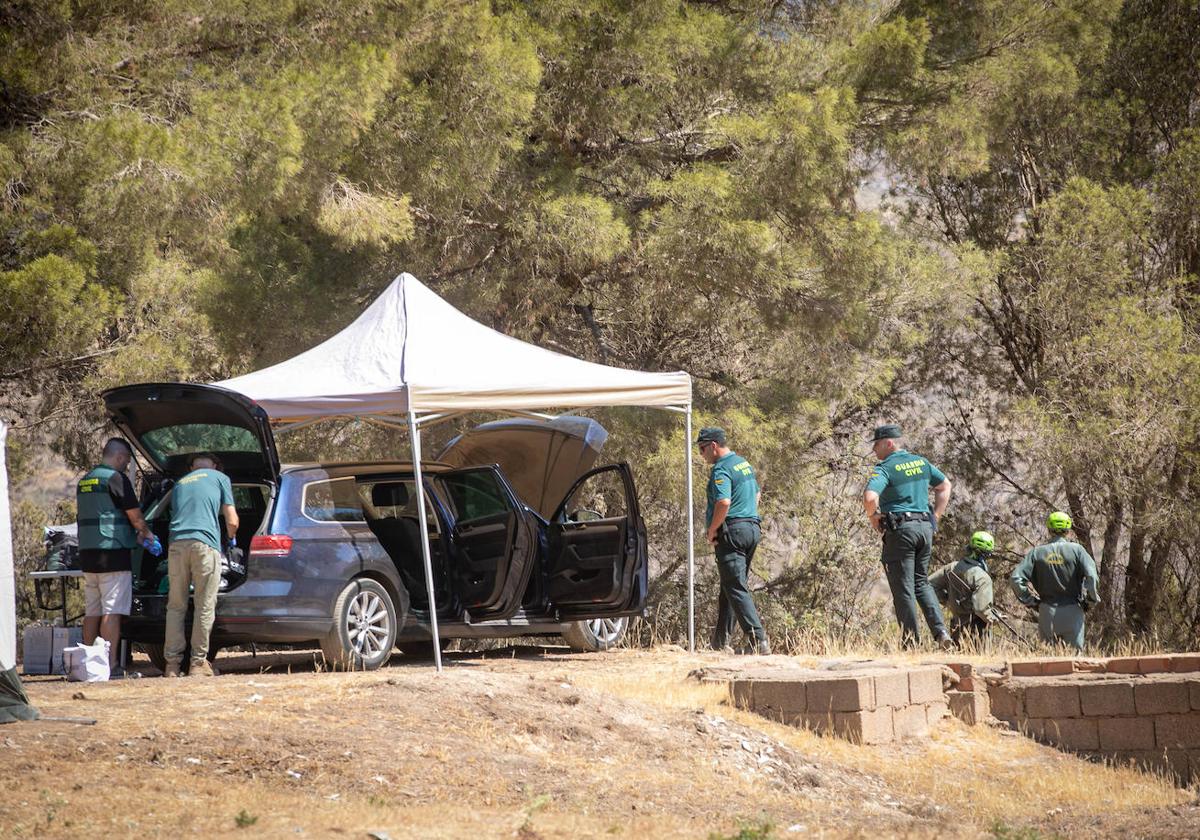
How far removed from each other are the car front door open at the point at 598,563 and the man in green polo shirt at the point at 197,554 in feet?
9.05

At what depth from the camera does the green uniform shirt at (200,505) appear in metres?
9.51

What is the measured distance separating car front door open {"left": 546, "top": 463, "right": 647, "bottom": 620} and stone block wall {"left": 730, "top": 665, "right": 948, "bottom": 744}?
6.04 ft

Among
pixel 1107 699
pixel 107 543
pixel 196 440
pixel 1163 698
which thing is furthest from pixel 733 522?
pixel 107 543

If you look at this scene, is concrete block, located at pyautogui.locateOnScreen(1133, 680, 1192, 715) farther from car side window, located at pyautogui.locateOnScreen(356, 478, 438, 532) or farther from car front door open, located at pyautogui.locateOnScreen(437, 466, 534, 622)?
car side window, located at pyautogui.locateOnScreen(356, 478, 438, 532)

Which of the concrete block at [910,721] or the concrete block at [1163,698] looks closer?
the concrete block at [910,721]

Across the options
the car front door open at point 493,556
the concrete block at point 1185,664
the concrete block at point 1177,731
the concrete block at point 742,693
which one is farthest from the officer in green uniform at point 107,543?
the concrete block at point 1185,664

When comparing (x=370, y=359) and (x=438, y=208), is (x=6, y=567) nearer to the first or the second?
(x=370, y=359)

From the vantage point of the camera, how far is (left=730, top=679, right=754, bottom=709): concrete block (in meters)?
9.48

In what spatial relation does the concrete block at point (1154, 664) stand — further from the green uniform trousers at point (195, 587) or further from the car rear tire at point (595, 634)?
the green uniform trousers at point (195, 587)

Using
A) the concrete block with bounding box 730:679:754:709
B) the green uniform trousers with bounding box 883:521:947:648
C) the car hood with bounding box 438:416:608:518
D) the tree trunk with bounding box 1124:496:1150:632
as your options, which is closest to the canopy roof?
the car hood with bounding box 438:416:608:518

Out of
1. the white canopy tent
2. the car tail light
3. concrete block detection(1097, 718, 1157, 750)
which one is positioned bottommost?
concrete block detection(1097, 718, 1157, 750)

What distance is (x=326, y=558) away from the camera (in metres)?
9.87

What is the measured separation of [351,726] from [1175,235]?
52.9 ft

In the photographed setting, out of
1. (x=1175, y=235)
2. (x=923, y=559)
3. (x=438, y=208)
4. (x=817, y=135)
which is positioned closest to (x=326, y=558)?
(x=923, y=559)
